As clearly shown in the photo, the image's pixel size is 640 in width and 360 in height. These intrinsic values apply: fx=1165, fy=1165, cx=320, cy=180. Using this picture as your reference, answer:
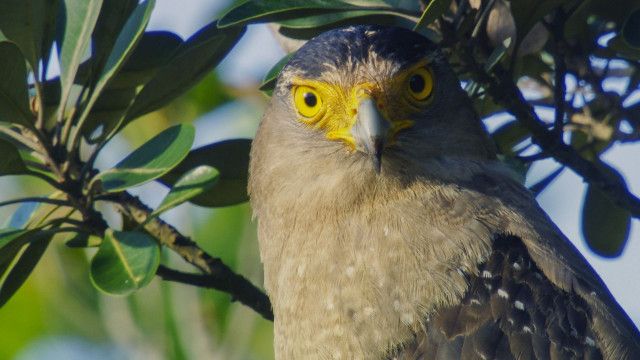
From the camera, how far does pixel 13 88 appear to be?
416 cm

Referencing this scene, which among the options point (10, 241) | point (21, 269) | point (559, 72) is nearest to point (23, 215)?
point (21, 269)

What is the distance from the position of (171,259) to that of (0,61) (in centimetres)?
313

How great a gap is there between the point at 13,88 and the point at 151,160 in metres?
0.55

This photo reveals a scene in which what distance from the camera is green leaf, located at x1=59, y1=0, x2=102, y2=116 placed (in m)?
4.20

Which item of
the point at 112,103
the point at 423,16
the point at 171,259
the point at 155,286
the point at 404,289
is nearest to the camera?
the point at 423,16

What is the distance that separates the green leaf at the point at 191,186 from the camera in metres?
4.00

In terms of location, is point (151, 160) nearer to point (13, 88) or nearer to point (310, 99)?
point (13, 88)

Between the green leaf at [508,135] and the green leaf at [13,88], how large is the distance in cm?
219

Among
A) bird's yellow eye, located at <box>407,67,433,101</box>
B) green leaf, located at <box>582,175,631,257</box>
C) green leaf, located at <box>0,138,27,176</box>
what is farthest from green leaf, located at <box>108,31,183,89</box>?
green leaf, located at <box>582,175,631,257</box>

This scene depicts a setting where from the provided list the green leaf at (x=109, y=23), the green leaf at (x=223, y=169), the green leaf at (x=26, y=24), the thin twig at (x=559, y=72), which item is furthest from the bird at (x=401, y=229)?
the green leaf at (x=26, y=24)

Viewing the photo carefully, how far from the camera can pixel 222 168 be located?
4.93 meters

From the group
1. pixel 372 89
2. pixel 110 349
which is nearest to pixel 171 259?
pixel 110 349

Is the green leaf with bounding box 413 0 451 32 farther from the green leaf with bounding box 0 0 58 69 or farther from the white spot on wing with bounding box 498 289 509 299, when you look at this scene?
the green leaf with bounding box 0 0 58 69

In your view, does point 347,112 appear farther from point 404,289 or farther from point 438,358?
point 438,358
